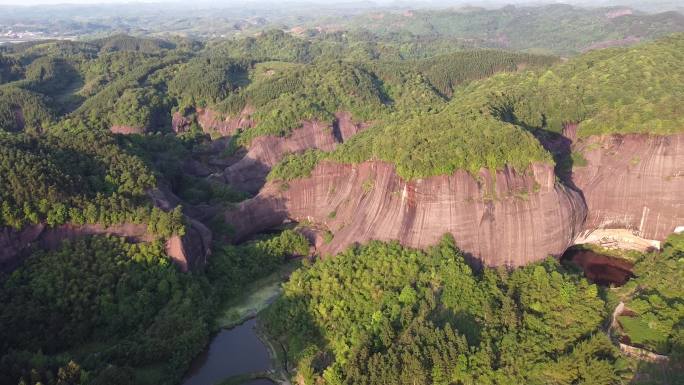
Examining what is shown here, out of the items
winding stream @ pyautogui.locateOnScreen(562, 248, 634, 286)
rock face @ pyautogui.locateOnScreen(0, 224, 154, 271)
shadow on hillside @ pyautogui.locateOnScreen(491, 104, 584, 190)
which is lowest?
winding stream @ pyautogui.locateOnScreen(562, 248, 634, 286)

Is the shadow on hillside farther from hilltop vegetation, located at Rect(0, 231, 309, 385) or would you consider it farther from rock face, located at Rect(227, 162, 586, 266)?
hilltop vegetation, located at Rect(0, 231, 309, 385)

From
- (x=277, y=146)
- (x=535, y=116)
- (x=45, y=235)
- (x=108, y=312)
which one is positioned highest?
(x=535, y=116)

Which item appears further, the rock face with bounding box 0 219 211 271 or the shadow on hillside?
the shadow on hillside

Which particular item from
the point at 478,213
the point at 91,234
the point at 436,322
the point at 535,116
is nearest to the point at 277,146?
the point at 91,234

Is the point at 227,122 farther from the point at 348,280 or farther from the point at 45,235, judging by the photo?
the point at 348,280

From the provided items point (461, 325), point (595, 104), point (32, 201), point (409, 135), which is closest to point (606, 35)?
point (595, 104)

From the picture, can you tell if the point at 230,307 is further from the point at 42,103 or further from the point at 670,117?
the point at 42,103

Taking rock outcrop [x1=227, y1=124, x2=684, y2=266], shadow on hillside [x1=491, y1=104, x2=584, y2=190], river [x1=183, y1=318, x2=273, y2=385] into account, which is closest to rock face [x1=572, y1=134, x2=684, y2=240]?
rock outcrop [x1=227, y1=124, x2=684, y2=266]
